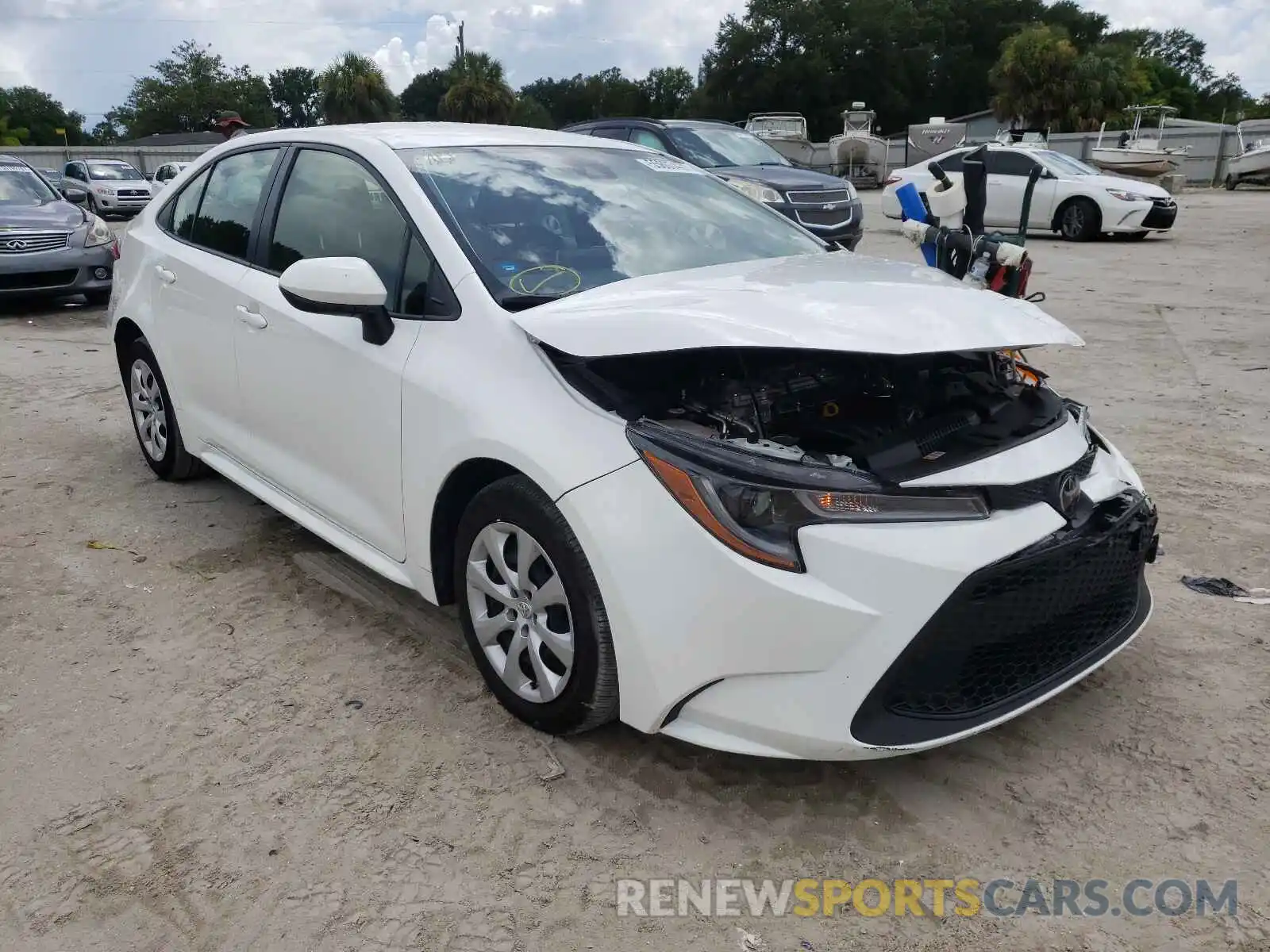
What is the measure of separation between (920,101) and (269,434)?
66.2 m

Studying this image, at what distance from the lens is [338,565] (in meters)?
3.97

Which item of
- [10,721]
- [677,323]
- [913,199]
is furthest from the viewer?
[913,199]

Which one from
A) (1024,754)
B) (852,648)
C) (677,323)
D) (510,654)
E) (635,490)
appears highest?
(677,323)

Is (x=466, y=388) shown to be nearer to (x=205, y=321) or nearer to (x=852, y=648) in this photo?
(x=852, y=648)

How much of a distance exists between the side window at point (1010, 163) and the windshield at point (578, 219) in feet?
44.7

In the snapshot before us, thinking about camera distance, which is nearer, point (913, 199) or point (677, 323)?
point (677, 323)

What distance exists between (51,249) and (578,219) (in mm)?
8858

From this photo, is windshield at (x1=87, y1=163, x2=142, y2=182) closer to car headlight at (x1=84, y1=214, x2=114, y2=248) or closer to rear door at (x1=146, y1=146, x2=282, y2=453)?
car headlight at (x1=84, y1=214, x2=114, y2=248)

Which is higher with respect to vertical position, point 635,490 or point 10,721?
point 635,490

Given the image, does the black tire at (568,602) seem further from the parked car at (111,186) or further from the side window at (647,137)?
the parked car at (111,186)

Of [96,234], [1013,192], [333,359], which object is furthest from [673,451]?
[1013,192]

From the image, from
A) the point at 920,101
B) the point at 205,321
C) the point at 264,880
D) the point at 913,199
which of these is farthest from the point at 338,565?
the point at 920,101

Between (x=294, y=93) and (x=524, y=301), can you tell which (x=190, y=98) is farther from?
(x=524, y=301)

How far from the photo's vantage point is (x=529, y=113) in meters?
67.4
